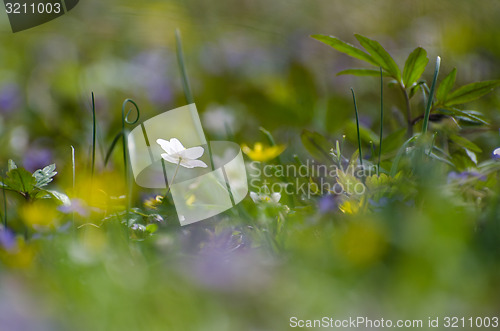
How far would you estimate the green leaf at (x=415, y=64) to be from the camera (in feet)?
3.20

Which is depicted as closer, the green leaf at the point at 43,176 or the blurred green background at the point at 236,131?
the blurred green background at the point at 236,131

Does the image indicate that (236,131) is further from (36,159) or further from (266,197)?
(266,197)

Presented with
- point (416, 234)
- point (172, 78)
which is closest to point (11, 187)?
point (416, 234)

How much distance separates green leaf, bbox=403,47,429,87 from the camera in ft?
3.20

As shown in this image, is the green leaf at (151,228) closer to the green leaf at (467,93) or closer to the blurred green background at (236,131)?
the blurred green background at (236,131)

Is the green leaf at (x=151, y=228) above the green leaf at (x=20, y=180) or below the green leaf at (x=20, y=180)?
below

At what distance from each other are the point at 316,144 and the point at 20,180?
53 cm

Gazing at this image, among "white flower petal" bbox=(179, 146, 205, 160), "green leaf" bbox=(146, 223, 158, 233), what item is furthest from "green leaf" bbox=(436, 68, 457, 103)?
"green leaf" bbox=(146, 223, 158, 233)

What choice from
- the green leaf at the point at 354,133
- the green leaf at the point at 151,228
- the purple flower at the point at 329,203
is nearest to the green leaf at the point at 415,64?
the green leaf at the point at 354,133

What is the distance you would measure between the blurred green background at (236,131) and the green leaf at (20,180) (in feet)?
0.45

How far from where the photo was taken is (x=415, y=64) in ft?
3.22

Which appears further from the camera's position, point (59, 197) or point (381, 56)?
point (381, 56)

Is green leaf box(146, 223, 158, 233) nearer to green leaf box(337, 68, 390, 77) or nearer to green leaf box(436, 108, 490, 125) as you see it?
green leaf box(337, 68, 390, 77)

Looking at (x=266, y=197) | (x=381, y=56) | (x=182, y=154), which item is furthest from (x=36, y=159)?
A: (x=381, y=56)
